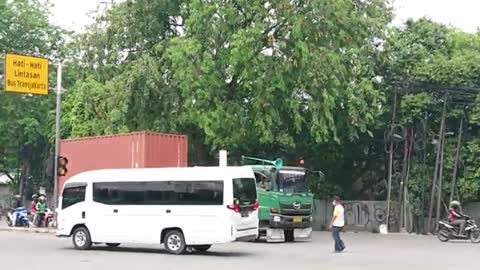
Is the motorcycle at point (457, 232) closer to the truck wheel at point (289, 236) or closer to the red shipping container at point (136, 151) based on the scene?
the truck wheel at point (289, 236)

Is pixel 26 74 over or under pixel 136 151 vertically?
over

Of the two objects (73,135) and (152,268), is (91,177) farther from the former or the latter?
(73,135)

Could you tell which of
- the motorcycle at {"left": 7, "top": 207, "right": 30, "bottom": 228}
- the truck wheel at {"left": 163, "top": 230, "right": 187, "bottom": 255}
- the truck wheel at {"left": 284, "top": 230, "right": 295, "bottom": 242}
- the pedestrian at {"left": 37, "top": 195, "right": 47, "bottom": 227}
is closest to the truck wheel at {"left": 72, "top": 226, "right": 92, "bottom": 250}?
the truck wheel at {"left": 163, "top": 230, "right": 187, "bottom": 255}

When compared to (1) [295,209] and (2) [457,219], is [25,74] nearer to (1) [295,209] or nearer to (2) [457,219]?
(1) [295,209]

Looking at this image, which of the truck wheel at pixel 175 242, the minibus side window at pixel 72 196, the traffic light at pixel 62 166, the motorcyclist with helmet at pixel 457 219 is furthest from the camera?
the traffic light at pixel 62 166

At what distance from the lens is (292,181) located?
88.6 ft

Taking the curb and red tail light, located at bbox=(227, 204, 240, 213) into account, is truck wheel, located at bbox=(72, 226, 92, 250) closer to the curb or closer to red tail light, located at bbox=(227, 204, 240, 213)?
red tail light, located at bbox=(227, 204, 240, 213)

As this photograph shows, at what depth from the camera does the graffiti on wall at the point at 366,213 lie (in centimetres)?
3688

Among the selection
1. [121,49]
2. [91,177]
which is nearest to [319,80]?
[121,49]

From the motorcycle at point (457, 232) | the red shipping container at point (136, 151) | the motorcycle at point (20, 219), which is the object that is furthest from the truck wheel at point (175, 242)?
the motorcycle at point (20, 219)

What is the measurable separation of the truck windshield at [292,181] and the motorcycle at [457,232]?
6069mm

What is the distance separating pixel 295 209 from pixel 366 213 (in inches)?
462

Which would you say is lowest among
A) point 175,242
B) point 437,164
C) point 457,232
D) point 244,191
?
point 457,232

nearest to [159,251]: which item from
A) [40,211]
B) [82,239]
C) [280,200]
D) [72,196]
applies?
[82,239]
